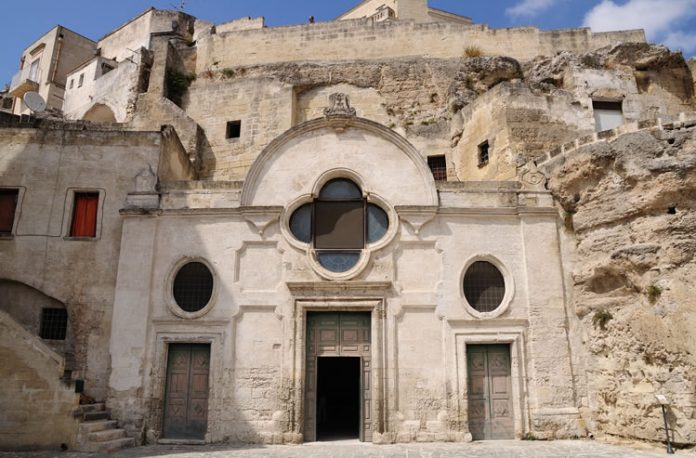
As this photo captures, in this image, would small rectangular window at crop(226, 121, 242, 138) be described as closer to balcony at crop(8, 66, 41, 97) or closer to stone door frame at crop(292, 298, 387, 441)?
stone door frame at crop(292, 298, 387, 441)

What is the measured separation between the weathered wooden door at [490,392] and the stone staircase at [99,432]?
7468mm

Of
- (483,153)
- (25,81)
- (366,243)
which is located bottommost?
(366,243)

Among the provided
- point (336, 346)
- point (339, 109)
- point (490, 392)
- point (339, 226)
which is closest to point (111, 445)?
point (336, 346)

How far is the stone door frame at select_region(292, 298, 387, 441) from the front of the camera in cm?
1218

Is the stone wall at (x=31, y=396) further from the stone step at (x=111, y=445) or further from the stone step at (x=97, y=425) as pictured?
the stone step at (x=111, y=445)

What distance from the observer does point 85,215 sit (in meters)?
14.0

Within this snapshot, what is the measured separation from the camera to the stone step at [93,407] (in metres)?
11.9

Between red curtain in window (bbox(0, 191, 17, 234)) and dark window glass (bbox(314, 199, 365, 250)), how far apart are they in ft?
25.2

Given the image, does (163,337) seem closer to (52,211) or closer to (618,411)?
(52,211)

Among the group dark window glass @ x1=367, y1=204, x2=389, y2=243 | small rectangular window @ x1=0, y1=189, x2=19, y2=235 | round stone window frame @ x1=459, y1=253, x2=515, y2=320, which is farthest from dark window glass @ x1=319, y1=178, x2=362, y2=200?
small rectangular window @ x1=0, y1=189, x2=19, y2=235

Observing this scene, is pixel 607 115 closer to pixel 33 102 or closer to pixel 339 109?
pixel 339 109

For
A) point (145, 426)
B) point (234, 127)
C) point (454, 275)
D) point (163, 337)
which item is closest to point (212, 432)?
point (145, 426)

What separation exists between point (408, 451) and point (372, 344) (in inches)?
99.4

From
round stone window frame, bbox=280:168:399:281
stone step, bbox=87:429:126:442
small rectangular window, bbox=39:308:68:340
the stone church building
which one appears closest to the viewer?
stone step, bbox=87:429:126:442
